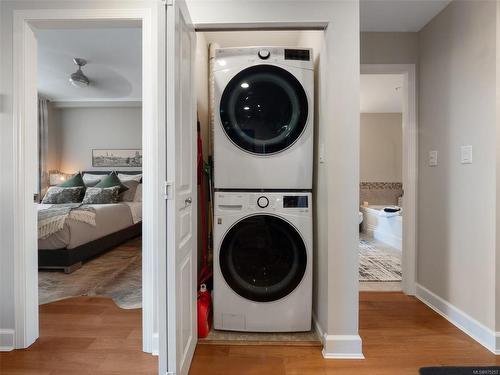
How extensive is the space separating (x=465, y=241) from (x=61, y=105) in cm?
672

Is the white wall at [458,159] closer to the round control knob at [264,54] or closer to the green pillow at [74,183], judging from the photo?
the round control knob at [264,54]

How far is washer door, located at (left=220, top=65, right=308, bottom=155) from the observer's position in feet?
6.24

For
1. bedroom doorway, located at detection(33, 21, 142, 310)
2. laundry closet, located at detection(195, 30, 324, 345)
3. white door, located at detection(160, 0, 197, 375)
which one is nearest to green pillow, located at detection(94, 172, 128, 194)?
bedroom doorway, located at detection(33, 21, 142, 310)

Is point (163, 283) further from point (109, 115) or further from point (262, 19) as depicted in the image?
point (109, 115)

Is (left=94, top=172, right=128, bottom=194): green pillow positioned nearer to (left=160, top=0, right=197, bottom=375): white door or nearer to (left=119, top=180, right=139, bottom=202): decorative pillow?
(left=119, top=180, right=139, bottom=202): decorative pillow

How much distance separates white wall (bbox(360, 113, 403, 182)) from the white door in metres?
5.15

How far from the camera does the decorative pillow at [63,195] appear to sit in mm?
4312

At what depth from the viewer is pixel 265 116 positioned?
1929mm

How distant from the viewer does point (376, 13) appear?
235cm

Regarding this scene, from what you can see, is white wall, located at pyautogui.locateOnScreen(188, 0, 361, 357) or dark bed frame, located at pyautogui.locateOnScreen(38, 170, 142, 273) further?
dark bed frame, located at pyautogui.locateOnScreen(38, 170, 142, 273)

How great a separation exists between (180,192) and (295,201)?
32.3 inches

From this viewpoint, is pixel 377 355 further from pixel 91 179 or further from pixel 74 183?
pixel 91 179

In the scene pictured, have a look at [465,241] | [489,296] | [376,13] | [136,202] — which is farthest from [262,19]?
[136,202]

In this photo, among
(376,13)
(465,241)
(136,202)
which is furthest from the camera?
(136,202)
